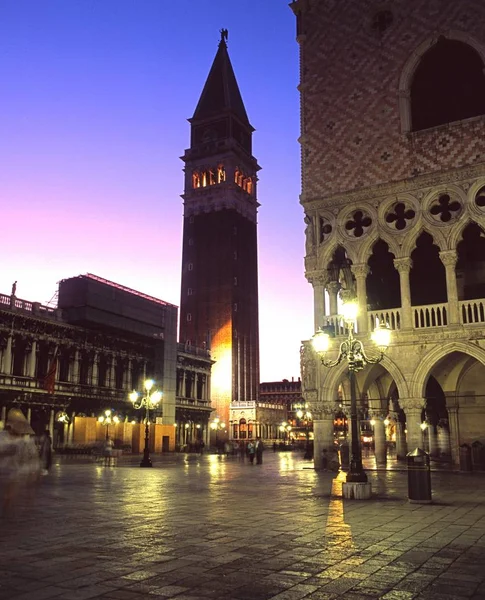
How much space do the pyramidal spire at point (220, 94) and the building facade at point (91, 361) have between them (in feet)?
117

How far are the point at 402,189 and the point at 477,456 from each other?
420 inches

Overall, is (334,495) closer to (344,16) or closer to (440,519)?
(440,519)

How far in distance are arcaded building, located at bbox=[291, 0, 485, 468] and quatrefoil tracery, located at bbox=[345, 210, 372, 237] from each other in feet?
0.18

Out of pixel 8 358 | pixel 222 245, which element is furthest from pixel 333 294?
pixel 222 245

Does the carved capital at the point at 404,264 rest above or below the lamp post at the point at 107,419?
above

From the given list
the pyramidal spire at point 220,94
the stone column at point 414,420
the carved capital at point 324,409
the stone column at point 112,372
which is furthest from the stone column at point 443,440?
the pyramidal spire at point 220,94

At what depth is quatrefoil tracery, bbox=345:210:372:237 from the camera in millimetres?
23078

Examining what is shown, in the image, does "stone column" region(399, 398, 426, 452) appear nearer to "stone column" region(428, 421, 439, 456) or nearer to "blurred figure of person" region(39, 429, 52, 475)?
"blurred figure of person" region(39, 429, 52, 475)

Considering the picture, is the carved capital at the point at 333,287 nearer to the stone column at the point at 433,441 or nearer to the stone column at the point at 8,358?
the stone column at the point at 433,441

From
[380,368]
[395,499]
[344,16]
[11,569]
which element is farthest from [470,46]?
[11,569]

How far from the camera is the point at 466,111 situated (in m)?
23.0

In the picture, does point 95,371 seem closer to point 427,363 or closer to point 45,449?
point 45,449

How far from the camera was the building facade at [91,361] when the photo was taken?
40.3 meters

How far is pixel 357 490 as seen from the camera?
12.4 meters
